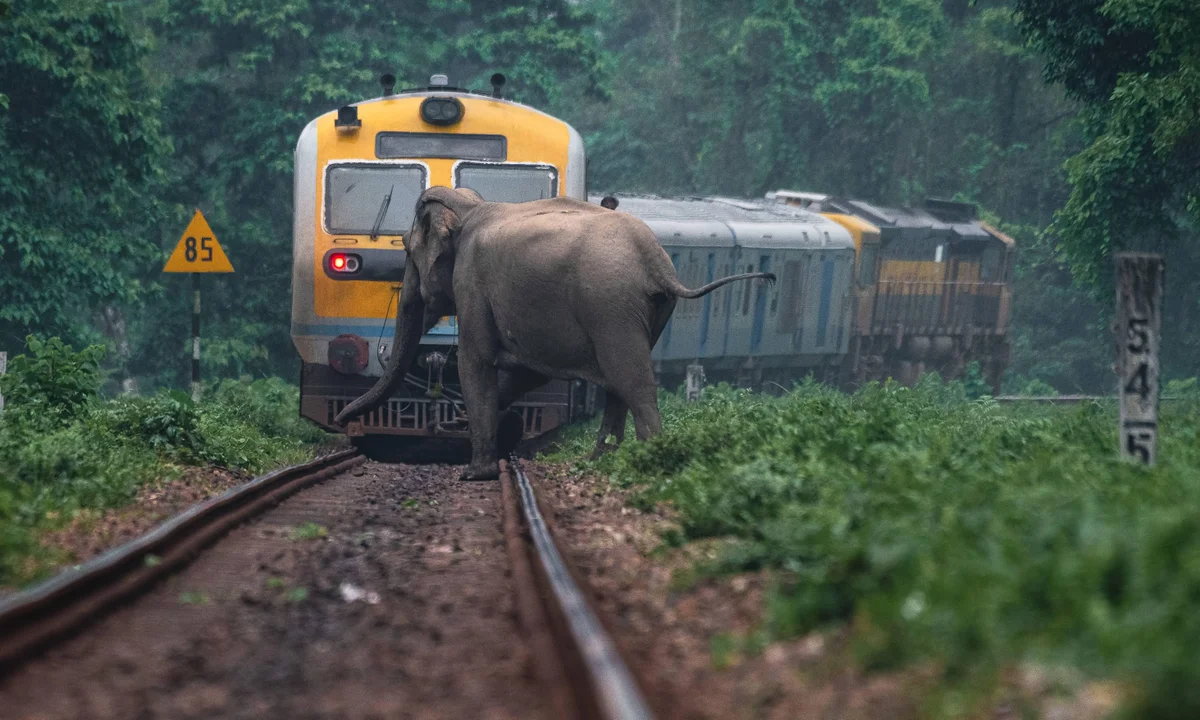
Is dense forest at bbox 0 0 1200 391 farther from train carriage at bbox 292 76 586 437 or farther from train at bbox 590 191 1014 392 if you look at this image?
train carriage at bbox 292 76 586 437

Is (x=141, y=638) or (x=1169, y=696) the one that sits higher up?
(x=1169, y=696)

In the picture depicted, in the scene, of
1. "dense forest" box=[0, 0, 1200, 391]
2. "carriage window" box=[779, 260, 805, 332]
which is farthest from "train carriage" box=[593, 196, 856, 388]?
"dense forest" box=[0, 0, 1200, 391]

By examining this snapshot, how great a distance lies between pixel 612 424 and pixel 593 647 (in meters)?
8.67

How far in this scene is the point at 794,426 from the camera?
10.2 metres

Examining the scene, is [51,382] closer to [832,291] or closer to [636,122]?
[832,291]

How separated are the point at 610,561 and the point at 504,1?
28.1 m

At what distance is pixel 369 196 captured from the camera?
49.9 ft

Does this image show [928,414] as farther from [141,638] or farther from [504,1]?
[504,1]

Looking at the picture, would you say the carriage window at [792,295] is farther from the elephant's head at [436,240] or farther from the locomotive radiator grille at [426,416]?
the elephant's head at [436,240]

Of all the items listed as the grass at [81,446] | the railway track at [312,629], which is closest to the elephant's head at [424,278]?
the grass at [81,446]

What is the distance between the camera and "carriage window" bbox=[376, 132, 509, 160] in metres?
15.2

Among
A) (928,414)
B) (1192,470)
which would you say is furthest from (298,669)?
(928,414)

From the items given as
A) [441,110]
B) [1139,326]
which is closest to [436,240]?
[441,110]

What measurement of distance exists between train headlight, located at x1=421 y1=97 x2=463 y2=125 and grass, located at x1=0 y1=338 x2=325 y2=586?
A: 10.9 ft
